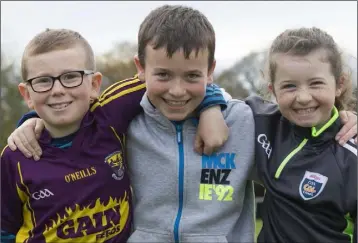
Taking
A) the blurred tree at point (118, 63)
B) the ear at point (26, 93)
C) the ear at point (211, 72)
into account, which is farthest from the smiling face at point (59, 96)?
the blurred tree at point (118, 63)

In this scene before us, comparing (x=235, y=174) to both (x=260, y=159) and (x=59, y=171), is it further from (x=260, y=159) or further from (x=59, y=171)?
(x=59, y=171)

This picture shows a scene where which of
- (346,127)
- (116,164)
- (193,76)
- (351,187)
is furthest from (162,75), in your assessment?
(351,187)

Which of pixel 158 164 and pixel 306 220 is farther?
pixel 158 164

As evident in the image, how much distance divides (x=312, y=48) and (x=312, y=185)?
2.54 feet

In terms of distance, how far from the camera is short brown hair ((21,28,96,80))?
312 centimetres

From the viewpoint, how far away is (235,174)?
10.3ft

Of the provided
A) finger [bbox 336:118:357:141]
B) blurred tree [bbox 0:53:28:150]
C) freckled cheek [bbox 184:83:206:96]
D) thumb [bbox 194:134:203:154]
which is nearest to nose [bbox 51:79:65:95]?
freckled cheek [bbox 184:83:206:96]

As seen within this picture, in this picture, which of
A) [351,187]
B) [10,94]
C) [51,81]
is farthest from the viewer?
[10,94]

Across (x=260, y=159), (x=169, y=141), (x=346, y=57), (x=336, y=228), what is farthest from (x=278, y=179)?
(x=346, y=57)

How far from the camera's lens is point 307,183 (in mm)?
2920

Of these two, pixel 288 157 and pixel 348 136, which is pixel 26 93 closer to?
pixel 288 157

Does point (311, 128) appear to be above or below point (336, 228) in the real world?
above

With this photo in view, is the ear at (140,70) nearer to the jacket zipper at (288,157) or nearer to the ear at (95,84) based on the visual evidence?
the ear at (95,84)

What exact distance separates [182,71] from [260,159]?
696 millimetres
